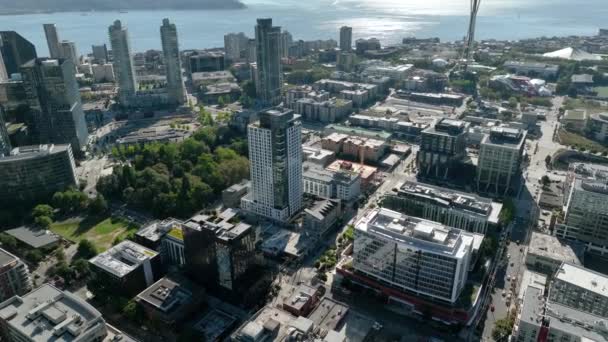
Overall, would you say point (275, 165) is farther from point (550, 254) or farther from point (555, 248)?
point (555, 248)

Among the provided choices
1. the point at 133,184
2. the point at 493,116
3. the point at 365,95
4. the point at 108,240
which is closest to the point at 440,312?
the point at 108,240

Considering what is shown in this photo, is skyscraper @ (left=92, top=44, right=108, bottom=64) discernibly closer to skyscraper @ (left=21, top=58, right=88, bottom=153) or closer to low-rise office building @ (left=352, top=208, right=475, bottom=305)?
skyscraper @ (left=21, top=58, right=88, bottom=153)

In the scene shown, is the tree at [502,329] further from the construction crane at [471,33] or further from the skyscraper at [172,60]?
the construction crane at [471,33]

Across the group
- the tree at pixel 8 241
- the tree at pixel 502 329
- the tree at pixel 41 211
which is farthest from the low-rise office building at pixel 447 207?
the tree at pixel 8 241

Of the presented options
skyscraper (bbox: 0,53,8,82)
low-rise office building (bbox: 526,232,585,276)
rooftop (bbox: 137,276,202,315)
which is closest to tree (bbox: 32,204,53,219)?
rooftop (bbox: 137,276,202,315)

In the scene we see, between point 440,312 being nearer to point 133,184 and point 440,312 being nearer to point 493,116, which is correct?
point 133,184

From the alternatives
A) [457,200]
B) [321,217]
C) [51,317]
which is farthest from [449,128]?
[51,317]
